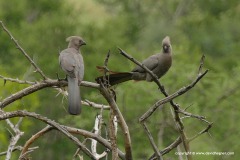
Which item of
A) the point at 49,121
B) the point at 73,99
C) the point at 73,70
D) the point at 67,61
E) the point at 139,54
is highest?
the point at 139,54

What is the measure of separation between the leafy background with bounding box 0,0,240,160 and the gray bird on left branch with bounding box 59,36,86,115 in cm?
886

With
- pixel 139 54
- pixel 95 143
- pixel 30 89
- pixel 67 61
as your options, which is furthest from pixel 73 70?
pixel 139 54

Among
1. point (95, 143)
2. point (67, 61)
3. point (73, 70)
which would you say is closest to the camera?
point (95, 143)

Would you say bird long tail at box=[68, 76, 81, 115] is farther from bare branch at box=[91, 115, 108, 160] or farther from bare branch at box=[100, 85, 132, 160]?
bare branch at box=[100, 85, 132, 160]

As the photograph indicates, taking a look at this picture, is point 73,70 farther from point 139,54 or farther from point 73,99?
point 139,54

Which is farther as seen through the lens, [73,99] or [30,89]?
[73,99]

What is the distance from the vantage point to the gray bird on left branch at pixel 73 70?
5.24m

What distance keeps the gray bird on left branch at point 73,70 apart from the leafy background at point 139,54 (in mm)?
8861

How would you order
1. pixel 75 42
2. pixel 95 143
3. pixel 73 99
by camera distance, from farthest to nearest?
pixel 75 42, pixel 73 99, pixel 95 143

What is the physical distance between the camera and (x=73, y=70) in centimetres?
621

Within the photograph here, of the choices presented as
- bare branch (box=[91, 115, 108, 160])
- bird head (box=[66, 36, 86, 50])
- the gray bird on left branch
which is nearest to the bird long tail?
the gray bird on left branch

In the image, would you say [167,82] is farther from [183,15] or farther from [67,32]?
[183,15]

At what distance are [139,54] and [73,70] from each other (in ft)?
91.5

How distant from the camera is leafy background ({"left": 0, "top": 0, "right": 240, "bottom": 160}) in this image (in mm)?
21867
